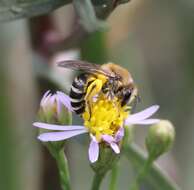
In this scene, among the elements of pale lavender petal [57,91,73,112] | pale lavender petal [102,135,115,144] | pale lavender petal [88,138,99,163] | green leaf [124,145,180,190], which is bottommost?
green leaf [124,145,180,190]

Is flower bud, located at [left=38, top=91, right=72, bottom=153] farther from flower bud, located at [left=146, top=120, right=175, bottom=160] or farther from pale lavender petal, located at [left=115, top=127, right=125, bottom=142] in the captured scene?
flower bud, located at [left=146, top=120, right=175, bottom=160]

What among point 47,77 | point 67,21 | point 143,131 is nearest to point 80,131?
point 47,77

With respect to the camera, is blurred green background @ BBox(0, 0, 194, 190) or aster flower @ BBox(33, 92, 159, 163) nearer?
aster flower @ BBox(33, 92, 159, 163)

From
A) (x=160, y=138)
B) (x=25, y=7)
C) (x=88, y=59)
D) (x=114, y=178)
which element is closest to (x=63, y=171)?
(x=114, y=178)

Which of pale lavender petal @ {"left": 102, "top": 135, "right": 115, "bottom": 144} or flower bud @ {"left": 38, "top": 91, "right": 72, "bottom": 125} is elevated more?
flower bud @ {"left": 38, "top": 91, "right": 72, "bottom": 125}

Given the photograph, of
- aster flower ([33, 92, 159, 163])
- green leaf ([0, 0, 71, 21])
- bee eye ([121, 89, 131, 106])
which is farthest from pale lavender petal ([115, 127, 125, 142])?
green leaf ([0, 0, 71, 21])

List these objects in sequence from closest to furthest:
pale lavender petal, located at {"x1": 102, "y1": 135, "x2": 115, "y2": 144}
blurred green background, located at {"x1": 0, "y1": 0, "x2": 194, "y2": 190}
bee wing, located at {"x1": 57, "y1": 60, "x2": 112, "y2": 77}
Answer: bee wing, located at {"x1": 57, "y1": 60, "x2": 112, "y2": 77}
pale lavender petal, located at {"x1": 102, "y1": 135, "x2": 115, "y2": 144}
blurred green background, located at {"x1": 0, "y1": 0, "x2": 194, "y2": 190}

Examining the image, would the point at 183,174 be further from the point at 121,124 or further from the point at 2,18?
the point at 2,18

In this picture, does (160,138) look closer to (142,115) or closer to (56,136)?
(142,115)
